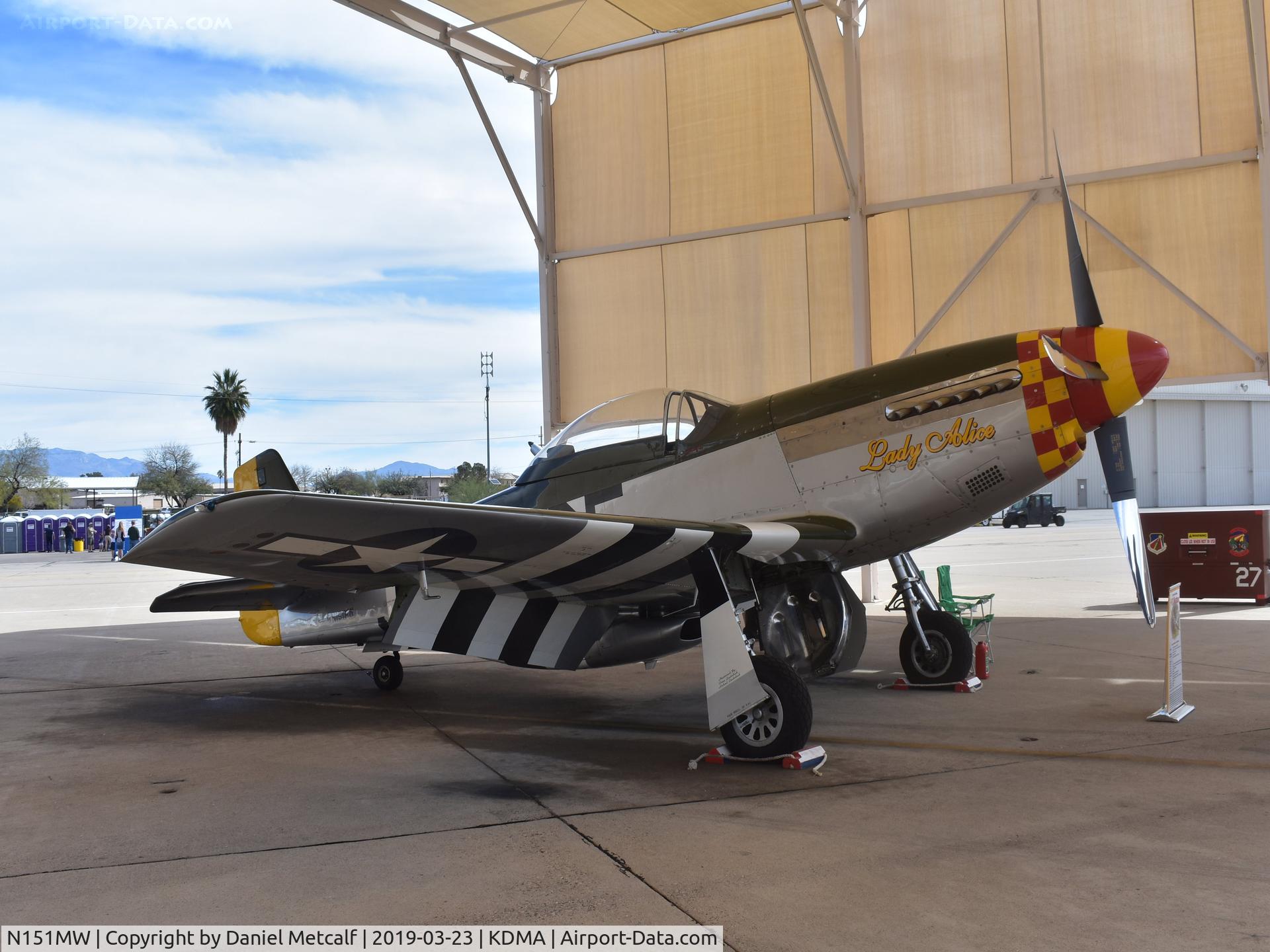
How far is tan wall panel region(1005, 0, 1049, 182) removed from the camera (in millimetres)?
11805

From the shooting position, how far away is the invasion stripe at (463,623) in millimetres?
6008

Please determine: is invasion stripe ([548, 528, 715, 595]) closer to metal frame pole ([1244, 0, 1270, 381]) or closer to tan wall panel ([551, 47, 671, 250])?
metal frame pole ([1244, 0, 1270, 381])

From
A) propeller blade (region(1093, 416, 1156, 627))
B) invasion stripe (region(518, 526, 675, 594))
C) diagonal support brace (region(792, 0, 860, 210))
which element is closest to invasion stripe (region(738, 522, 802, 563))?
invasion stripe (region(518, 526, 675, 594))

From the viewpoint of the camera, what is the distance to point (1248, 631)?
984 centimetres

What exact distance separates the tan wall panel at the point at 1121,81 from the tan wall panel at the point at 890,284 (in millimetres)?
2113

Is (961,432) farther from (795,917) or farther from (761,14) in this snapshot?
(761,14)

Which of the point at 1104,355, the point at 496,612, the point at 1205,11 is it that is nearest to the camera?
the point at 1104,355

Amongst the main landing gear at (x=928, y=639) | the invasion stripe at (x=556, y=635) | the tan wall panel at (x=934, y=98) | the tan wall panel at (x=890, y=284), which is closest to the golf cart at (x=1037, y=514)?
the tan wall panel at (x=890, y=284)

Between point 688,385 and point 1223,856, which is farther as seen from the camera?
point 688,385

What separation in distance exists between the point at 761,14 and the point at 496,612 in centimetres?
1082

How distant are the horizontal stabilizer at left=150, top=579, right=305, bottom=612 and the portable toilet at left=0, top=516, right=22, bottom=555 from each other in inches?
1633

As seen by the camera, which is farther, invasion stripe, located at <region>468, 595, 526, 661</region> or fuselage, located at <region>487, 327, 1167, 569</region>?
invasion stripe, located at <region>468, 595, 526, 661</region>

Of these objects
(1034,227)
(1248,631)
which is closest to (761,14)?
(1034,227)

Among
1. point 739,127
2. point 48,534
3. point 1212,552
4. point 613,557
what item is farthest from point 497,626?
point 48,534
